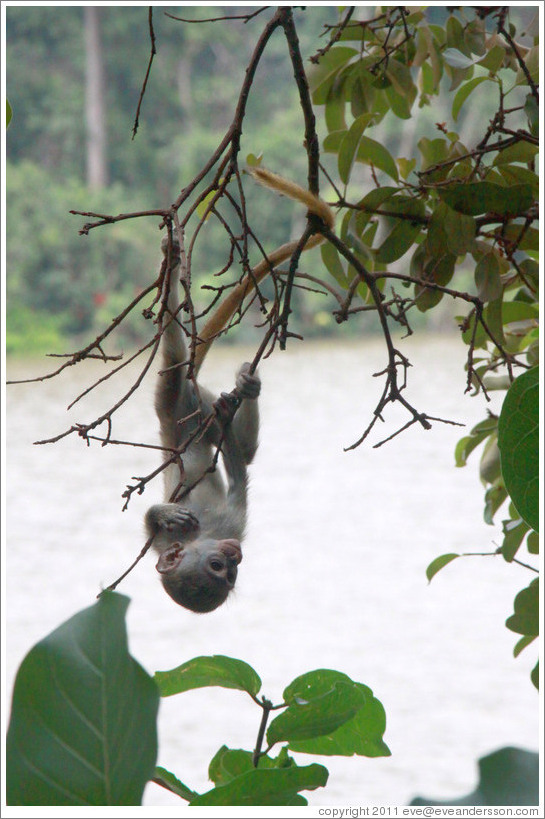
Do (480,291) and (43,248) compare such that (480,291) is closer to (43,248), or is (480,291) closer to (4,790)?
(4,790)

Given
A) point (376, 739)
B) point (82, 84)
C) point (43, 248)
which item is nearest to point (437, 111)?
point (43, 248)

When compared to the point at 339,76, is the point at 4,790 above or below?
below

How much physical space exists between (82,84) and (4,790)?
37.8ft

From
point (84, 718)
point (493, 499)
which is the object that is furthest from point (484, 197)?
point (84, 718)

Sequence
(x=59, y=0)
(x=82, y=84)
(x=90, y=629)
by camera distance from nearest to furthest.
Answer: (x=90, y=629) < (x=59, y=0) < (x=82, y=84)

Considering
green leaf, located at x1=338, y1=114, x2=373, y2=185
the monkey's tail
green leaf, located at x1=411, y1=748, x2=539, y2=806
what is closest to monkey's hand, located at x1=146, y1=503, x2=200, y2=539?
the monkey's tail

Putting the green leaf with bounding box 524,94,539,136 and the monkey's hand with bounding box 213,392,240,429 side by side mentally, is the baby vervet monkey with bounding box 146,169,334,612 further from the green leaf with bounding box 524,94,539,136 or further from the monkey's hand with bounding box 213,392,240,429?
the green leaf with bounding box 524,94,539,136

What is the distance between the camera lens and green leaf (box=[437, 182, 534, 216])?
2.56 ft

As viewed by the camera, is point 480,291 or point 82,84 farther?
point 82,84

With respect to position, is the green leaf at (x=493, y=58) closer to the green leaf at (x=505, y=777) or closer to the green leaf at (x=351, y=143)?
the green leaf at (x=351, y=143)

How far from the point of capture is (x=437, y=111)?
8.66 metres

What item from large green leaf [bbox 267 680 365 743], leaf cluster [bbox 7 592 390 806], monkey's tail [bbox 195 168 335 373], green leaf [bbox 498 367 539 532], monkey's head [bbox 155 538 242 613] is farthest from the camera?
monkey's head [bbox 155 538 242 613]

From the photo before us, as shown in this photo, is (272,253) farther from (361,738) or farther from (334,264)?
(361,738)

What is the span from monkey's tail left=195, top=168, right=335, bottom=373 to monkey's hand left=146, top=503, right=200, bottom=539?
148 mm
